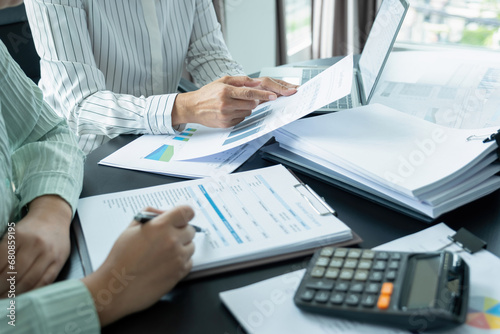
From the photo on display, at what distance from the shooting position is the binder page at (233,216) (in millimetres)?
620

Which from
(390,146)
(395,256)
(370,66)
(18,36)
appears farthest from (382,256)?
(18,36)

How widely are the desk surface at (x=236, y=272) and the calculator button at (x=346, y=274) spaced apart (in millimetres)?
67

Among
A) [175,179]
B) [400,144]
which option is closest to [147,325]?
[175,179]

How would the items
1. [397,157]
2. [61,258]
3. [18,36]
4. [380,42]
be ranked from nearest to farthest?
1. [61,258]
2. [397,157]
3. [380,42]
4. [18,36]

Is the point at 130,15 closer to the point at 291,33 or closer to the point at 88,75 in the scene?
the point at 88,75

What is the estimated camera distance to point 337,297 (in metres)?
0.52

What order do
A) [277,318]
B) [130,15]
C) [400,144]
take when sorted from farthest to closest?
1. [130,15]
2. [400,144]
3. [277,318]

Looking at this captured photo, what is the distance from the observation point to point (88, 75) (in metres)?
1.14

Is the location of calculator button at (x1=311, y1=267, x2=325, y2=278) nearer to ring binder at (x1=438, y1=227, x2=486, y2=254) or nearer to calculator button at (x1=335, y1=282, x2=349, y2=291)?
calculator button at (x1=335, y1=282, x2=349, y2=291)

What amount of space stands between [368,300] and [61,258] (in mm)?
370

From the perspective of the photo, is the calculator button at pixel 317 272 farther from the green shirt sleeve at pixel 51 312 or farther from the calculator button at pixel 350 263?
the green shirt sleeve at pixel 51 312

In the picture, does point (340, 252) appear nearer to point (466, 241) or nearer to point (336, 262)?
point (336, 262)

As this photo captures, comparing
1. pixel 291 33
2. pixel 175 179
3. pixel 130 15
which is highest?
pixel 130 15

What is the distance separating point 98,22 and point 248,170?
60 cm
